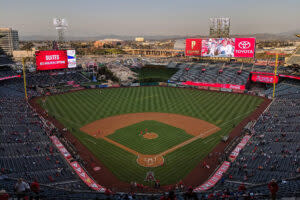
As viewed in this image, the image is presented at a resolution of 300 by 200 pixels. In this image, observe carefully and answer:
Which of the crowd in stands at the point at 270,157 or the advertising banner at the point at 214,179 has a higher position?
the crowd in stands at the point at 270,157

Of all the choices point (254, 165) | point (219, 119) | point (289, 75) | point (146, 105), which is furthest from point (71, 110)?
point (289, 75)

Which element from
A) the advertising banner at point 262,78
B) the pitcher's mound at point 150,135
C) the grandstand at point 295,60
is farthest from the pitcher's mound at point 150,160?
the grandstand at point 295,60

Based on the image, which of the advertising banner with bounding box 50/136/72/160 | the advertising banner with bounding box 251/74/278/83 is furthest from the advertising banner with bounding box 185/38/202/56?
the advertising banner with bounding box 50/136/72/160

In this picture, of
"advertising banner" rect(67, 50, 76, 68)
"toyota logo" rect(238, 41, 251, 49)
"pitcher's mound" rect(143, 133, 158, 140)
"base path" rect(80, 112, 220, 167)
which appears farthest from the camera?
"advertising banner" rect(67, 50, 76, 68)

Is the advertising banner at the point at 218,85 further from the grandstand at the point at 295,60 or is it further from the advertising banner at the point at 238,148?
the advertising banner at the point at 238,148

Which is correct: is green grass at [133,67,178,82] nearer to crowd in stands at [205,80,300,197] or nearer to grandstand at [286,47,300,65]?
grandstand at [286,47,300,65]

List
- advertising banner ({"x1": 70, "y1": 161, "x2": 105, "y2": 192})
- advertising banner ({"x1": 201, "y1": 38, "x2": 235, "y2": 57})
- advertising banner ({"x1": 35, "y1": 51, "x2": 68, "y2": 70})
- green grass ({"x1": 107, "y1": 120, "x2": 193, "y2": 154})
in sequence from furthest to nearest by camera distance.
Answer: advertising banner ({"x1": 201, "y1": 38, "x2": 235, "y2": 57}) → advertising banner ({"x1": 35, "y1": 51, "x2": 68, "y2": 70}) → green grass ({"x1": 107, "y1": 120, "x2": 193, "y2": 154}) → advertising banner ({"x1": 70, "y1": 161, "x2": 105, "y2": 192})

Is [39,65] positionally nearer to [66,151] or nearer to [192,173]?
[66,151]
